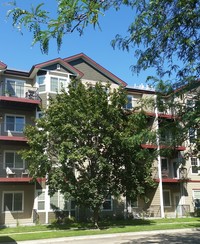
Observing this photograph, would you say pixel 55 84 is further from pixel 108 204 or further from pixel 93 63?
pixel 108 204

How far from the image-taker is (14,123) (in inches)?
1190

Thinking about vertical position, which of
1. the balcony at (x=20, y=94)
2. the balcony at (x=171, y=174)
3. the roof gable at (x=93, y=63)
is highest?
the roof gable at (x=93, y=63)

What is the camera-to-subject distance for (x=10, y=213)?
2823cm

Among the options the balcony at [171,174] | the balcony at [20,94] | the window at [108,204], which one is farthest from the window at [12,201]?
the balcony at [171,174]

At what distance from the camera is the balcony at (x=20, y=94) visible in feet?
95.3

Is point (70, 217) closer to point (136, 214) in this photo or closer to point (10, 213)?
point (10, 213)

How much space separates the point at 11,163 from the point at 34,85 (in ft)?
24.5

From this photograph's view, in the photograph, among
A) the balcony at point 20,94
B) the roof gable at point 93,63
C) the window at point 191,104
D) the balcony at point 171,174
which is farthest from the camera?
the balcony at point 171,174

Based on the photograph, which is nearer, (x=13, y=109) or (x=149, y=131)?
(x=149, y=131)

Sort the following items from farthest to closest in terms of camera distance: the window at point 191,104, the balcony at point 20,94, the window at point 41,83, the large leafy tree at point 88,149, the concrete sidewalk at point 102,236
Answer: the window at point 41,83 → the balcony at point 20,94 → the large leafy tree at point 88,149 → the concrete sidewalk at point 102,236 → the window at point 191,104

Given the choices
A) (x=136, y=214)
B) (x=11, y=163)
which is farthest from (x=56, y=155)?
(x=136, y=214)

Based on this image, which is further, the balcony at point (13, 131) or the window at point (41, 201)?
the balcony at point (13, 131)

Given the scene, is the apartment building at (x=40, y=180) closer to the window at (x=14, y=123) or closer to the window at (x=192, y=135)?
the window at (x=14, y=123)

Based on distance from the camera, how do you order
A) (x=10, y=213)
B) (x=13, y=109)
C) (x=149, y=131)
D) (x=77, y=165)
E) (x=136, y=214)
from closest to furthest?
(x=149, y=131) → (x=77, y=165) → (x=10, y=213) → (x=13, y=109) → (x=136, y=214)
